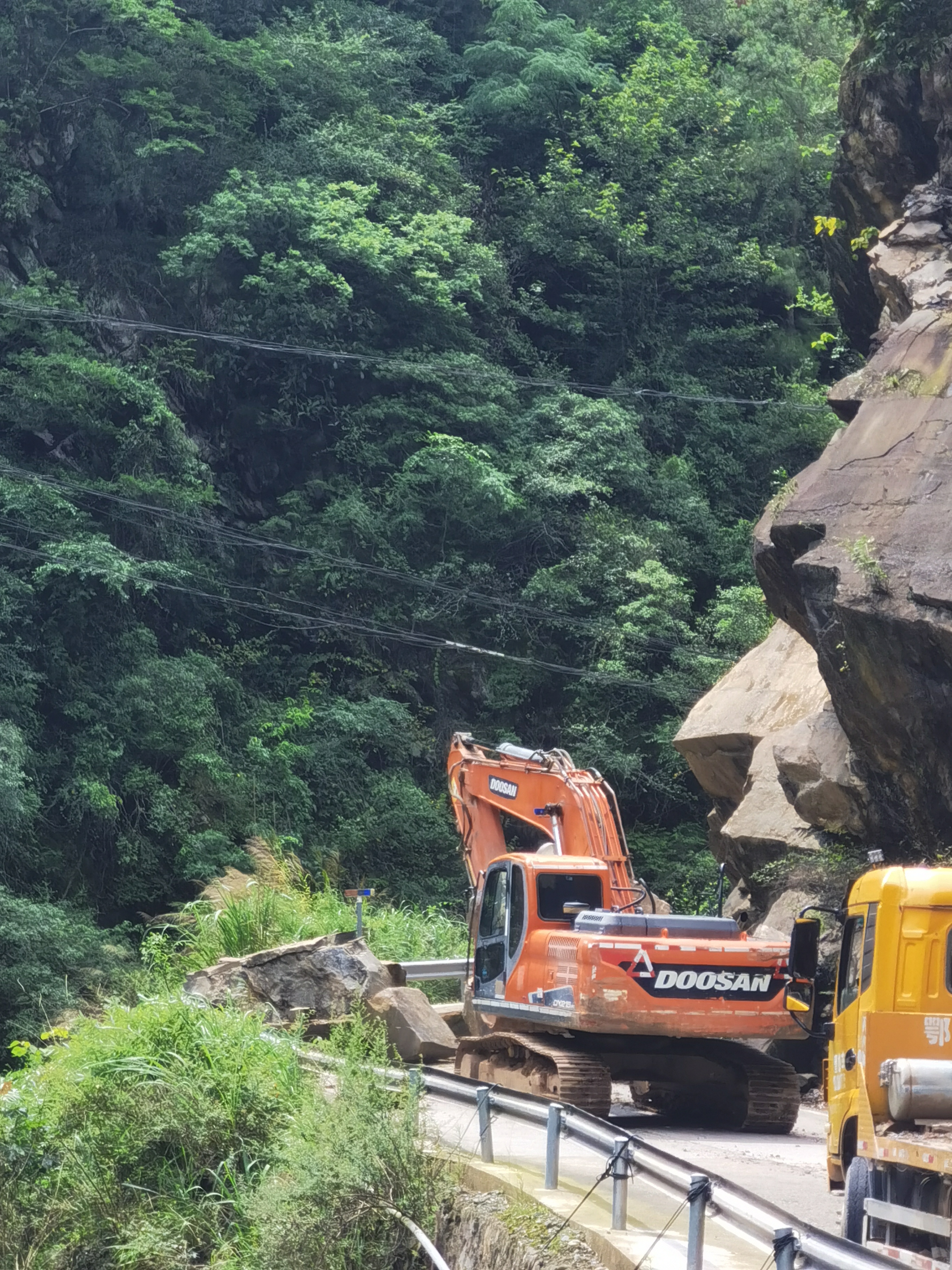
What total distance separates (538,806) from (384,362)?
18.9 m

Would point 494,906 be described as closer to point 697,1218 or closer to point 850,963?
point 850,963

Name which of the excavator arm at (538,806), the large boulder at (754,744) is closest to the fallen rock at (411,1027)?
the excavator arm at (538,806)

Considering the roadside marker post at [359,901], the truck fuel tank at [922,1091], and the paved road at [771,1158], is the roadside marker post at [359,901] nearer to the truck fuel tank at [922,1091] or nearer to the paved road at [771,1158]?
the paved road at [771,1158]

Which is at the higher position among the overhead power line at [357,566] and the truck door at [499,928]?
the overhead power line at [357,566]

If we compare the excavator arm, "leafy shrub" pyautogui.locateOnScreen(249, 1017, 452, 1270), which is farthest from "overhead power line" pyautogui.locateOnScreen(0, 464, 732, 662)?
"leafy shrub" pyautogui.locateOnScreen(249, 1017, 452, 1270)

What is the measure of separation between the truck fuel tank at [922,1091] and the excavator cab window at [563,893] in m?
6.39

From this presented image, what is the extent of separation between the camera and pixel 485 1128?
8.62 meters

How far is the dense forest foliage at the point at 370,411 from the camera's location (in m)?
27.4

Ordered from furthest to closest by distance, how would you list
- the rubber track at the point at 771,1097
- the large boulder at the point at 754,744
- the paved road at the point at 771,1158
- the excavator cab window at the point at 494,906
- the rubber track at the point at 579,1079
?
the large boulder at the point at 754,744 → the excavator cab window at the point at 494,906 → the rubber track at the point at 771,1097 → the rubber track at the point at 579,1079 → the paved road at the point at 771,1158

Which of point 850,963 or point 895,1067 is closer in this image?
point 895,1067

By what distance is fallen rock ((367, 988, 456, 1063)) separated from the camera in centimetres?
1472

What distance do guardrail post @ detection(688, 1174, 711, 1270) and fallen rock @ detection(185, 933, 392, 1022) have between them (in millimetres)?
9511

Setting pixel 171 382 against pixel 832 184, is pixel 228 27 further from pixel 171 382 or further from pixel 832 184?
pixel 832 184

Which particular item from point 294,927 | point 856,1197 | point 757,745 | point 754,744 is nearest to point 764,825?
point 757,745
